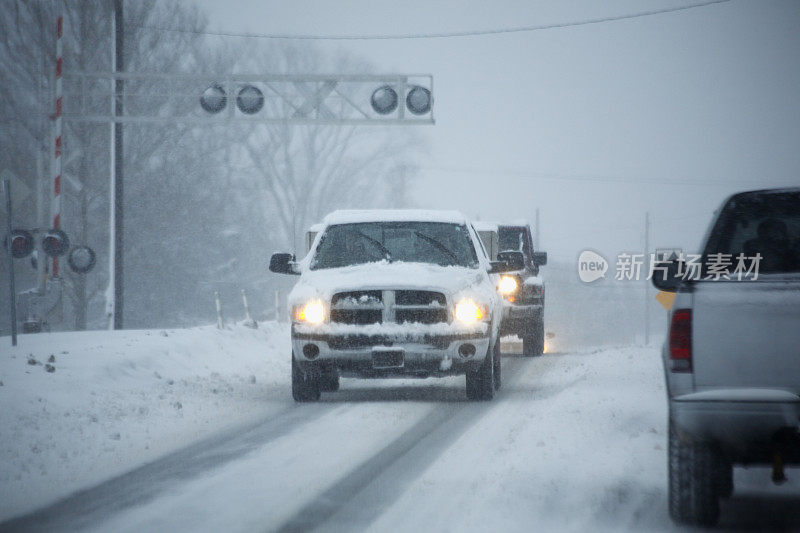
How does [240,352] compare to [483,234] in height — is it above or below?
below

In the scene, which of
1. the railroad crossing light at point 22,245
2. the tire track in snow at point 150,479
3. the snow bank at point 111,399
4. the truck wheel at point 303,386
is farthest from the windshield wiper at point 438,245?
the railroad crossing light at point 22,245

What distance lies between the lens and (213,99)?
103ft

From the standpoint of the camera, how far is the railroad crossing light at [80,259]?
3048cm

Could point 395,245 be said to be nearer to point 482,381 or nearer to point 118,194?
point 482,381

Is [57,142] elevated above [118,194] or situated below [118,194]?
above

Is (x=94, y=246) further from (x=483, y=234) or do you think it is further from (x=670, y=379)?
(x=670, y=379)

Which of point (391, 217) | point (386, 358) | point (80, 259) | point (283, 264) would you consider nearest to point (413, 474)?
point (386, 358)

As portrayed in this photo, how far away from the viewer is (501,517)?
6.73 meters

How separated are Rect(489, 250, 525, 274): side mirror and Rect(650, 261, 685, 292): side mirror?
7227 millimetres

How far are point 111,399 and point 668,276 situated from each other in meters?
7.09

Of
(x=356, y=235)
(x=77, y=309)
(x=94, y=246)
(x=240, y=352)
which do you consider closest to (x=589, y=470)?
(x=356, y=235)

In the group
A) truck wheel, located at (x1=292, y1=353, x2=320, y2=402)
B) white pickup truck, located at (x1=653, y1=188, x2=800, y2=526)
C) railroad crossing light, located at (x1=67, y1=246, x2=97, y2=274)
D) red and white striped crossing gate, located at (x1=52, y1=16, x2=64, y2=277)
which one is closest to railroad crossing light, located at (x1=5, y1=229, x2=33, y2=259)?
red and white striped crossing gate, located at (x1=52, y1=16, x2=64, y2=277)

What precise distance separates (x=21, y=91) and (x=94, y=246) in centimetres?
591

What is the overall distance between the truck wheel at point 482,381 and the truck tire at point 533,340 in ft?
25.0
